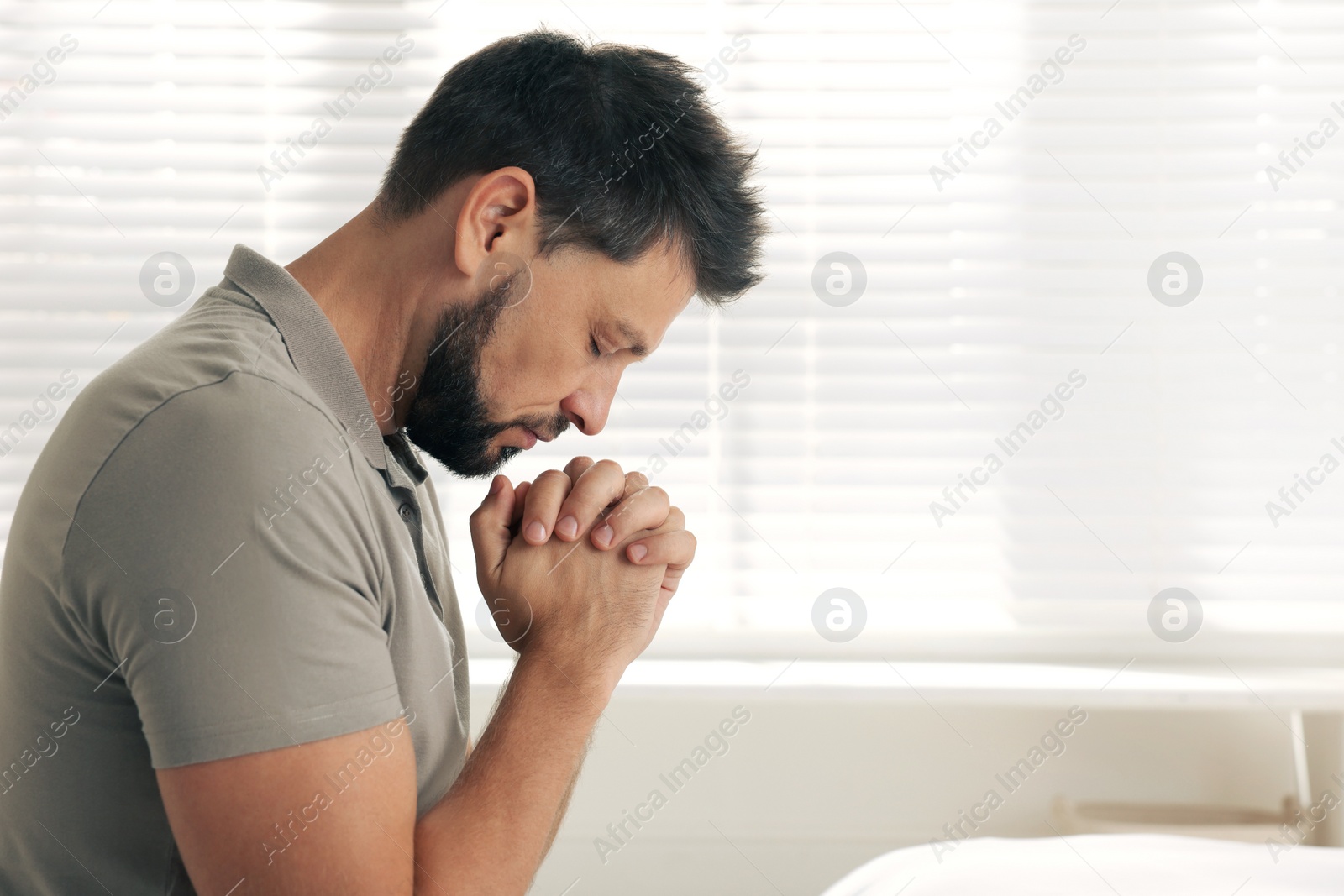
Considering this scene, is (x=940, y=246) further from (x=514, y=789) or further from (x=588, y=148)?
(x=514, y=789)

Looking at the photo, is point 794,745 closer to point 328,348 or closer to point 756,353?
point 756,353

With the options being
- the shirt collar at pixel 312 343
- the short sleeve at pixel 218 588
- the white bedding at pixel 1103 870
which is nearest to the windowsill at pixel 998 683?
the white bedding at pixel 1103 870

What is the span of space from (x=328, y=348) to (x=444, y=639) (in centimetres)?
27

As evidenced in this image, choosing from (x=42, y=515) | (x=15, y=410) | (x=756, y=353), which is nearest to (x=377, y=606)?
(x=42, y=515)

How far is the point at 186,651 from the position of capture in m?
0.60

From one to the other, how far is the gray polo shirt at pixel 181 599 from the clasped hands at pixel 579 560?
11 cm

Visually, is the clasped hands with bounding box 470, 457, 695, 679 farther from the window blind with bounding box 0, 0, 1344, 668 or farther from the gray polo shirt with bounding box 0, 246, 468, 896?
the window blind with bounding box 0, 0, 1344, 668

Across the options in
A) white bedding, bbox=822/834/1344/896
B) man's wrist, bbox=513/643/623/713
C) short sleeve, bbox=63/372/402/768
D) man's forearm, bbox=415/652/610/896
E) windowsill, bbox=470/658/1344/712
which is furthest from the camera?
windowsill, bbox=470/658/1344/712

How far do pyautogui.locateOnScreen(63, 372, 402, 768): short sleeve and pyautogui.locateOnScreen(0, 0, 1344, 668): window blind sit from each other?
3.51 ft

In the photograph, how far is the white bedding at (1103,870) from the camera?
935 millimetres

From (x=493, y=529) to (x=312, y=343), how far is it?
0.23 m

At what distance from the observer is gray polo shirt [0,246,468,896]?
1.98 ft

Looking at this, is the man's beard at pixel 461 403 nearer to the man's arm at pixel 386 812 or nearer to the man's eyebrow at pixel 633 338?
the man's eyebrow at pixel 633 338

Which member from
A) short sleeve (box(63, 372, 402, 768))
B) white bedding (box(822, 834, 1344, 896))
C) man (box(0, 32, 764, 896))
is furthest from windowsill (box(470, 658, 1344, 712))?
short sleeve (box(63, 372, 402, 768))
